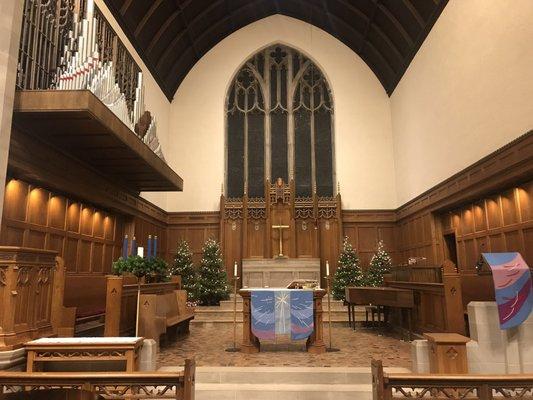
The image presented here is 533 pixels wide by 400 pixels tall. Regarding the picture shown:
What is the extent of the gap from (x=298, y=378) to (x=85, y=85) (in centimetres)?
552

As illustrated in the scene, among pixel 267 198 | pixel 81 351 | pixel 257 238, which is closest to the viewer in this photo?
pixel 81 351

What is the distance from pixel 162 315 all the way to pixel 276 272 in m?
6.64

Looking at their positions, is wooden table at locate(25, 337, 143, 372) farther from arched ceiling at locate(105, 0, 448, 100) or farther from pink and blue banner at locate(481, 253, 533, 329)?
arched ceiling at locate(105, 0, 448, 100)

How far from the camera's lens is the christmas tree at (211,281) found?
12.4m

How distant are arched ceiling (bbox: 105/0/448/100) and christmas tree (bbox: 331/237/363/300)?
5956 millimetres

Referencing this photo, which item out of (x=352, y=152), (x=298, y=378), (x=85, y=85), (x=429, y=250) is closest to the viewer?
(x=298, y=378)

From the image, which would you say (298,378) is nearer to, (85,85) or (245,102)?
(85,85)

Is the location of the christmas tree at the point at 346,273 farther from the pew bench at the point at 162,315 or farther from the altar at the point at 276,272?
the pew bench at the point at 162,315

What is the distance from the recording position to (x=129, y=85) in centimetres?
1091

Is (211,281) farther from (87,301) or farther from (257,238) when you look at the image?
(87,301)

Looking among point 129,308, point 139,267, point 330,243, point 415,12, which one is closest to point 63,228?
point 139,267

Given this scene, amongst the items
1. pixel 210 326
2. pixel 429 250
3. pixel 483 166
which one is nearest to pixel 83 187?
pixel 210 326

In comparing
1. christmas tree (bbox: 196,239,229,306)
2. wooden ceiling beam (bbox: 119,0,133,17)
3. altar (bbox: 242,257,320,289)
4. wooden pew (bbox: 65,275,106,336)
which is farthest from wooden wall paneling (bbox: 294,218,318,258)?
wooden ceiling beam (bbox: 119,0,133,17)

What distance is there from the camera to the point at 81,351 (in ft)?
13.3
